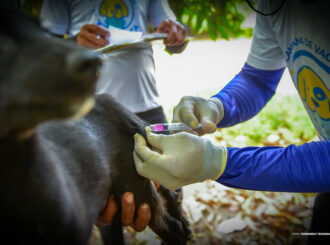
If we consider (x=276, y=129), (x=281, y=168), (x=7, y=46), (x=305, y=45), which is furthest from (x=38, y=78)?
(x=276, y=129)

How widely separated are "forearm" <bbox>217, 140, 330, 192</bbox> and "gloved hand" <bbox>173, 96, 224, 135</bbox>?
8.0 inches

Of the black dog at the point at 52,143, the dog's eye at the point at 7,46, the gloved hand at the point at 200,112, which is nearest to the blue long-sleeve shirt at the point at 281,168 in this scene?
the gloved hand at the point at 200,112

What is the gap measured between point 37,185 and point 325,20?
52.8 inches

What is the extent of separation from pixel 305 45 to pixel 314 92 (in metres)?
0.25

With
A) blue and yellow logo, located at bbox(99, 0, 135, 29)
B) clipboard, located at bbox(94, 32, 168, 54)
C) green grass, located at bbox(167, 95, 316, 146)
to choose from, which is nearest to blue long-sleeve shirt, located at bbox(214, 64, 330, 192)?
clipboard, located at bbox(94, 32, 168, 54)

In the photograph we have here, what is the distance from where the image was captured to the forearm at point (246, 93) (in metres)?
1.63

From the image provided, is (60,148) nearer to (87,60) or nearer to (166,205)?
(87,60)

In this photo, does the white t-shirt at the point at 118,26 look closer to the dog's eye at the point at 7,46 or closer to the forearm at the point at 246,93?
the forearm at the point at 246,93

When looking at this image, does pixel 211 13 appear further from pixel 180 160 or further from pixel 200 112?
pixel 180 160

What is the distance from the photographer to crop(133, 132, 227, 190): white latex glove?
111cm

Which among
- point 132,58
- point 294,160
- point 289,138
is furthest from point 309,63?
point 289,138

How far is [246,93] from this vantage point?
166cm

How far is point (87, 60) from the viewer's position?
0.50 metres

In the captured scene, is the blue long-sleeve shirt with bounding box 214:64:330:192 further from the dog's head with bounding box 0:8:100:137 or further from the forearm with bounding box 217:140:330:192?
the dog's head with bounding box 0:8:100:137
